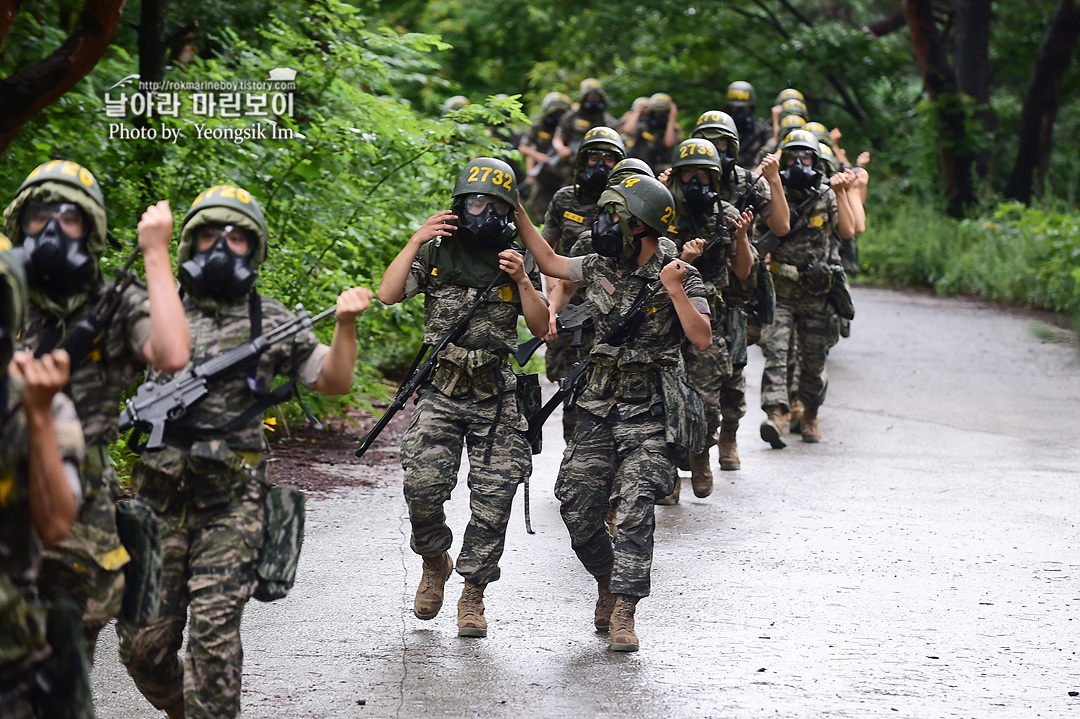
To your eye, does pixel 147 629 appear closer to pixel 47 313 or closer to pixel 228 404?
pixel 228 404

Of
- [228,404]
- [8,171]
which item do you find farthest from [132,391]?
[228,404]

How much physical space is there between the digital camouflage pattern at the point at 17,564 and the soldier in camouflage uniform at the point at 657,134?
532 inches

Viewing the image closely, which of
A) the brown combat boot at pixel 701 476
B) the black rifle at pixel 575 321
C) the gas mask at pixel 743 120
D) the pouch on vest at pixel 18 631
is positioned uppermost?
the gas mask at pixel 743 120

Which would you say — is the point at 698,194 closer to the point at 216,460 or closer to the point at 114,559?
the point at 216,460

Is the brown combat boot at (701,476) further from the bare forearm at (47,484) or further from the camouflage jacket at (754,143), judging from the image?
the bare forearm at (47,484)

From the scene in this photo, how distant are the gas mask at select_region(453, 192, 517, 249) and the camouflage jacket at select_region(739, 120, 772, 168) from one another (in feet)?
26.1

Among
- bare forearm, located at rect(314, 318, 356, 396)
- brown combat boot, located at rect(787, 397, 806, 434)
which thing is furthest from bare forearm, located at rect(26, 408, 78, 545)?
brown combat boot, located at rect(787, 397, 806, 434)

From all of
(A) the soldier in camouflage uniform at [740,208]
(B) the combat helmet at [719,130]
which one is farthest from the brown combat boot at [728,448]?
(B) the combat helmet at [719,130]

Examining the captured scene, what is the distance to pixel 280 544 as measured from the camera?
459 centimetres

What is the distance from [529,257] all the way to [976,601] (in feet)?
9.24

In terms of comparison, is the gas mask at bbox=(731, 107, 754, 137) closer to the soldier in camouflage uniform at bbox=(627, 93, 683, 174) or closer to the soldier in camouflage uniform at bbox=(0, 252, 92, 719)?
the soldier in camouflage uniform at bbox=(627, 93, 683, 174)

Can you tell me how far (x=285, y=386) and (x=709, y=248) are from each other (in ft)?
15.3

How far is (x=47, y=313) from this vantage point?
13.7 ft

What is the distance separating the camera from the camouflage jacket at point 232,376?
4551mm
